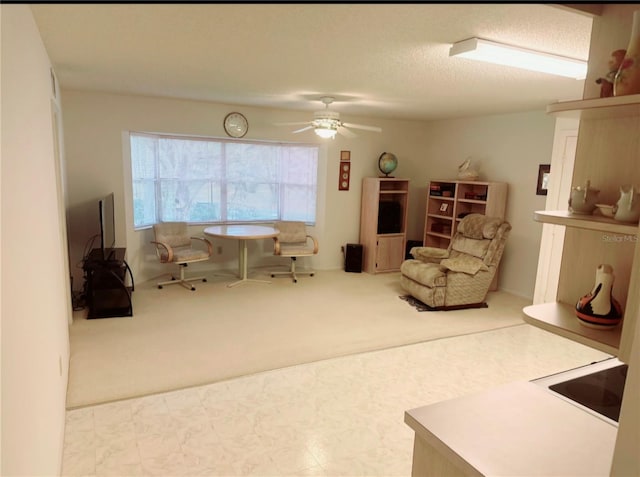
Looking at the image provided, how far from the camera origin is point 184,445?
8.08 feet

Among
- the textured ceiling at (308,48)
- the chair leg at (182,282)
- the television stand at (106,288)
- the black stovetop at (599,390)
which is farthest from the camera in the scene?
the chair leg at (182,282)

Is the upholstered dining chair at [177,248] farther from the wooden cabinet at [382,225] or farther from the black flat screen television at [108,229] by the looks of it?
the wooden cabinet at [382,225]

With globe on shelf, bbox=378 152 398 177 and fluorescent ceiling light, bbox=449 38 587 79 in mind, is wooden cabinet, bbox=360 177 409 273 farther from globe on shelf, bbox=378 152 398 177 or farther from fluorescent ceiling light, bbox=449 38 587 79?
fluorescent ceiling light, bbox=449 38 587 79

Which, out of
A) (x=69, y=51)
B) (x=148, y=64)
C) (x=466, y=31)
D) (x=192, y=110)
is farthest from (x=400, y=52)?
(x=192, y=110)

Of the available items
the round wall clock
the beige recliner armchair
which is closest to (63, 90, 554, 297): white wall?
the round wall clock

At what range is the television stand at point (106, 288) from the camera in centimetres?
429

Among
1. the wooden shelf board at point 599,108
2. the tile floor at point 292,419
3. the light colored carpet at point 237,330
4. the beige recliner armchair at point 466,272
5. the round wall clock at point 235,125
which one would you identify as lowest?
the tile floor at point 292,419

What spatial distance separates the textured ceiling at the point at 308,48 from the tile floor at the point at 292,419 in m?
2.34

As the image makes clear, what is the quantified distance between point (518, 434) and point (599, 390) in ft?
1.96

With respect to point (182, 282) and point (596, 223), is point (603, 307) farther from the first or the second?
point (182, 282)

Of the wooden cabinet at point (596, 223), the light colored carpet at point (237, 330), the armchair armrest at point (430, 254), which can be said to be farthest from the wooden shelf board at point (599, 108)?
the armchair armrest at point (430, 254)

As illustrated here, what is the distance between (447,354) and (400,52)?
2544 millimetres

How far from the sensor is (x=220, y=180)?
624cm

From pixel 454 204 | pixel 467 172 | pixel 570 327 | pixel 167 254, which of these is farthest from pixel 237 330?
pixel 467 172
